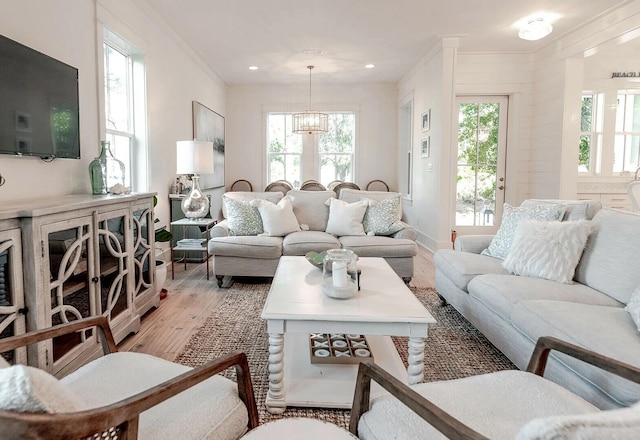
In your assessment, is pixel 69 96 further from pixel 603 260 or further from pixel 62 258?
pixel 603 260

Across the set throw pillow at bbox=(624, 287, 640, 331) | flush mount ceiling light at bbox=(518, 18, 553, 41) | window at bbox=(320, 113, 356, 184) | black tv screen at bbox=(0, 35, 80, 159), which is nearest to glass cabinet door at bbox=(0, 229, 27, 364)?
black tv screen at bbox=(0, 35, 80, 159)

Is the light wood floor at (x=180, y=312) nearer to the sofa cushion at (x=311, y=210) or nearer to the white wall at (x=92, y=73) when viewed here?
the white wall at (x=92, y=73)

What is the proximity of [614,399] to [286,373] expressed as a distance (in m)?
1.32

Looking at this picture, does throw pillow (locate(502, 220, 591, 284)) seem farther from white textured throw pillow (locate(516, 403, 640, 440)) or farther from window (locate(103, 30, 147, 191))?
window (locate(103, 30, 147, 191))

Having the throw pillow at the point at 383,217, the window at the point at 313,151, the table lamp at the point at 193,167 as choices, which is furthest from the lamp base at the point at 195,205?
the window at the point at 313,151

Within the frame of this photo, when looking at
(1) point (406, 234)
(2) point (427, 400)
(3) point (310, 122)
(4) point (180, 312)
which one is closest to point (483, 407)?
(2) point (427, 400)

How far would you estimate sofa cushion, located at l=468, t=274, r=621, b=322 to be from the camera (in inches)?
81.2

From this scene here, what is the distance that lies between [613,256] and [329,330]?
160 centimetres

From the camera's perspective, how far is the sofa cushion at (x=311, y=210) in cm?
439

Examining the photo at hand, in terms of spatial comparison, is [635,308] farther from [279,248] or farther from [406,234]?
[279,248]

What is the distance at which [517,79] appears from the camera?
555 cm

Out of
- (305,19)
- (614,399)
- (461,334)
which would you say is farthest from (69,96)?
(614,399)

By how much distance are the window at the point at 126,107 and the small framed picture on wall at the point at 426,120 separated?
3.61 m

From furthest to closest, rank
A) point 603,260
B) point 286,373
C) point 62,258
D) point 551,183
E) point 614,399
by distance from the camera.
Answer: point 551,183 < point 603,260 < point 286,373 < point 62,258 < point 614,399
